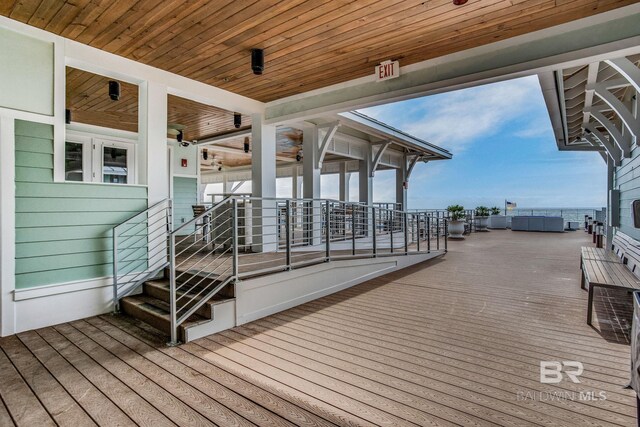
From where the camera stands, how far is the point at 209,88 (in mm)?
4605

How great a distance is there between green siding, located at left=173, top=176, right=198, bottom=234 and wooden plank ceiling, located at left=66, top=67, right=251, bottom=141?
159 cm

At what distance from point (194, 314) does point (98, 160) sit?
17.0 ft

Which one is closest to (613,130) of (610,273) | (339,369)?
(610,273)

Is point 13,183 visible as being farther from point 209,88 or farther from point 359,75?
point 359,75

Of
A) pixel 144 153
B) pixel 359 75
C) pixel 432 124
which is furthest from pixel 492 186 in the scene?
pixel 144 153

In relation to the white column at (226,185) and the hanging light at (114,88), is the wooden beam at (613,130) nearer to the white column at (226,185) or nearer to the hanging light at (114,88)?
the hanging light at (114,88)

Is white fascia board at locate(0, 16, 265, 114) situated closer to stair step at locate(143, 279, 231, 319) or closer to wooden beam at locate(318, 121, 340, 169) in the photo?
wooden beam at locate(318, 121, 340, 169)

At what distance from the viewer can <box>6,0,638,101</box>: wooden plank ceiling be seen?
2.76 metres

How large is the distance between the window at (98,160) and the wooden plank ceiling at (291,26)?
353cm

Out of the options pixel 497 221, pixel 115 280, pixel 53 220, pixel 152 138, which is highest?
pixel 152 138

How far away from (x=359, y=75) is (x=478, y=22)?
5.22 feet

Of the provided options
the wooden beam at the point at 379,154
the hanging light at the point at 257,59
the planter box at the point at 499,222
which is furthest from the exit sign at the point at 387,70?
the planter box at the point at 499,222

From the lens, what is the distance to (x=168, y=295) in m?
3.56

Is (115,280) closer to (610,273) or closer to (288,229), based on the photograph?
(288,229)
